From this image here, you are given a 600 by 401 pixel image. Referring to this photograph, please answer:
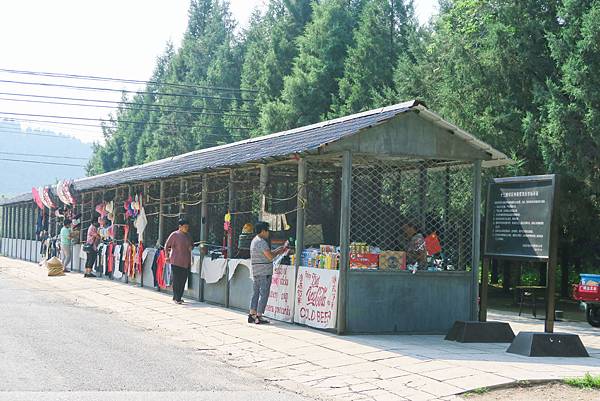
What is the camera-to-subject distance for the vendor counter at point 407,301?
515 inches

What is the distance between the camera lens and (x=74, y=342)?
11570 millimetres

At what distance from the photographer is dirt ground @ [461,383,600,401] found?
8609 mm

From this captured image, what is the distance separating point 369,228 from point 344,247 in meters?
2.59

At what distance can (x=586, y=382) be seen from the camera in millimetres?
9141

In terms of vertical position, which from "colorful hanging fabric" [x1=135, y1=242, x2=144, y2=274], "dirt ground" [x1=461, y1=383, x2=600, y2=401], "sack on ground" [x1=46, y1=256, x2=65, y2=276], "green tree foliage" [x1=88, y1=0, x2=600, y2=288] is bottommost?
"sack on ground" [x1=46, y1=256, x2=65, y2=276]

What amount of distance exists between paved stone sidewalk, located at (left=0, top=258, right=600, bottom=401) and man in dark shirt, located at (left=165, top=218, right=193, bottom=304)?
168 cm

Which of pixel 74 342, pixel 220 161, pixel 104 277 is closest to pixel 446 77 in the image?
pixel 220 161

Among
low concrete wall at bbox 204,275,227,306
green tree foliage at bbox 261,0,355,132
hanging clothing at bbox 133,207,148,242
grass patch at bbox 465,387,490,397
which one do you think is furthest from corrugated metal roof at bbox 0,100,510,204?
green tree foliage at bbox 261,0,355,132

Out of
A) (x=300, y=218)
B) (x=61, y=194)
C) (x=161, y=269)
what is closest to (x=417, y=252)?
(x=300, y=218)

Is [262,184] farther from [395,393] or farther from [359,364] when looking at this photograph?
[395,393]

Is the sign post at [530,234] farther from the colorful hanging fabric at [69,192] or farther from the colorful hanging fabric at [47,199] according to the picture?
the colorful hanging fabric at [47,199]

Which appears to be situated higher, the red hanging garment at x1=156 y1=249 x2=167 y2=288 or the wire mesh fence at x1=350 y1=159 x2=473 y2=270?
the wire mesh fence at x1=350 y1=159 x2=473 y2=270

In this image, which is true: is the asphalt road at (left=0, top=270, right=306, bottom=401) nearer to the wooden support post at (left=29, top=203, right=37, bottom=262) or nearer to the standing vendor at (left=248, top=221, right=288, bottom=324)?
the standing vendor at (left=248, top=221, right=288, bottom=324)

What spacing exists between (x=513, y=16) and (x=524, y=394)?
45.8 ft
